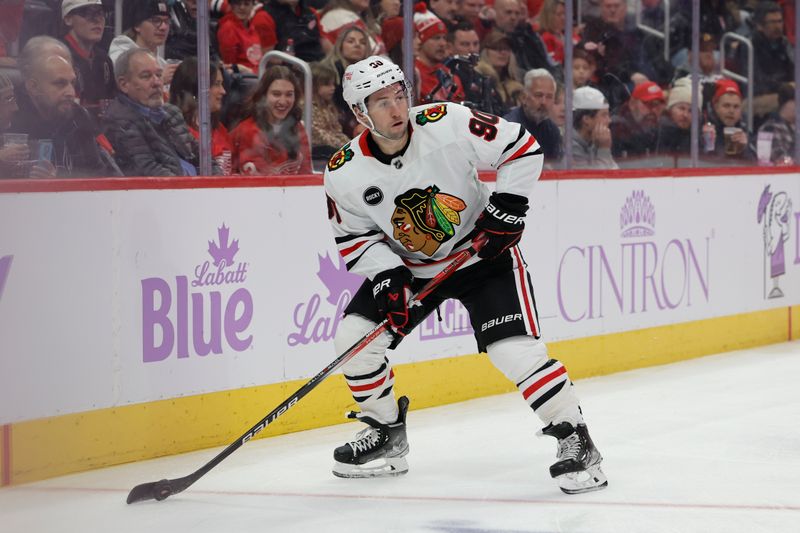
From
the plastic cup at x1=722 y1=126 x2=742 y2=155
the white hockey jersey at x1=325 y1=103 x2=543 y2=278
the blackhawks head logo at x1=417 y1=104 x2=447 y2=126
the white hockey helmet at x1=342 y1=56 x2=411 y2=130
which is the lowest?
the white hockey jersey at x1=325 y1=103 x2=543 y2=278

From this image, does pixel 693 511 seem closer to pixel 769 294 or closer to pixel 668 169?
pixel 668 169

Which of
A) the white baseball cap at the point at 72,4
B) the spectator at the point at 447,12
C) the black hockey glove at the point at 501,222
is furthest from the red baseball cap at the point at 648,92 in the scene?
the white baseball cap at the point at 72,4

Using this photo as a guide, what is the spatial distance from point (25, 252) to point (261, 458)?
950 millimetres

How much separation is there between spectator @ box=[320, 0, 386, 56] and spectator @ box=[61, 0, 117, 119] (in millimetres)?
1056

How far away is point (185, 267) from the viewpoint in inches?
156

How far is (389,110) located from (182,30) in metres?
1.16

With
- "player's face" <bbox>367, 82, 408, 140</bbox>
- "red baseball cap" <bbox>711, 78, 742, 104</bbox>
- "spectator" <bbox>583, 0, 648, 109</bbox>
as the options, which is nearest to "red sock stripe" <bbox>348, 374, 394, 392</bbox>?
"player's face" <bbox>367, 82, 408, 140</bbox>

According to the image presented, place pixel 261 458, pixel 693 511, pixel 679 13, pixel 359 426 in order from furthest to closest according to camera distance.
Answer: pixel 679 13 < pixel 359 426 < pixel 261 458 < pixel 693 511

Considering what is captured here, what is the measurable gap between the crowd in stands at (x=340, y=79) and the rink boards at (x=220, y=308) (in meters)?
0.17

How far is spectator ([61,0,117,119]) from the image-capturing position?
3.77m

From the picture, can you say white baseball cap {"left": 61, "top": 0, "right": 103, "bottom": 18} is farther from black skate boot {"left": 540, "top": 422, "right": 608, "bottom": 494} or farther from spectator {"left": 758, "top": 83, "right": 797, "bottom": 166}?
spectator {"left": 758, "top": 83, "right": 797, "bottom": 166}

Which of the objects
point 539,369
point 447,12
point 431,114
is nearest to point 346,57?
point 447,12

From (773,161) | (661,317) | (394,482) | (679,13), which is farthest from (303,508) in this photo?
(773,161)

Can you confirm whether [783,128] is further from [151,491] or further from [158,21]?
[151,491]
